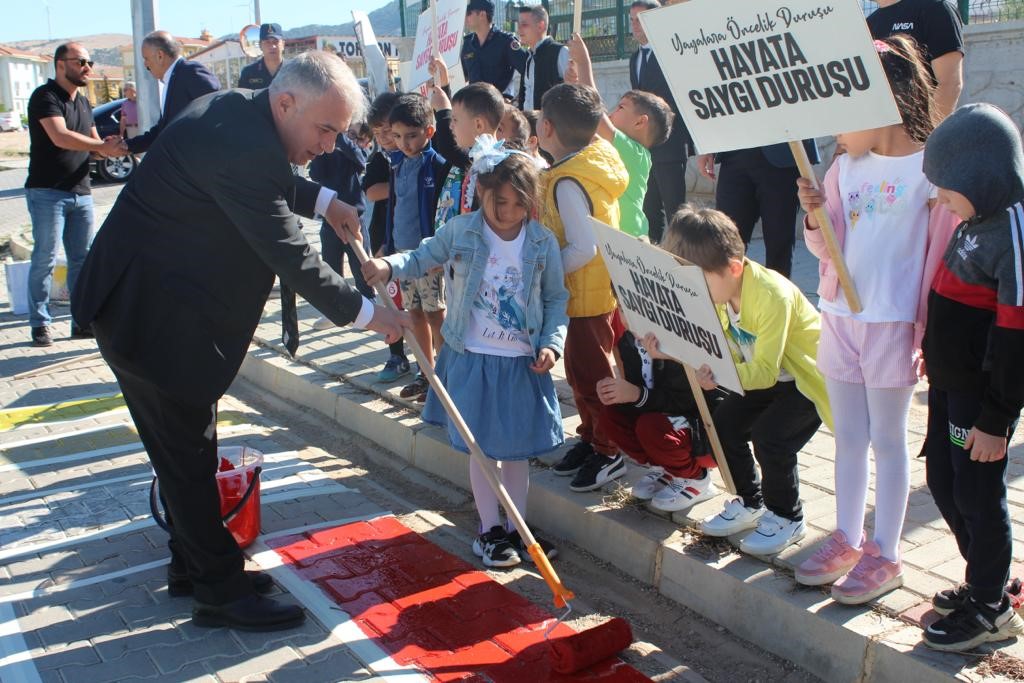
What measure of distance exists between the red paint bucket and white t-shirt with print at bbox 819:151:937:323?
8.30ft

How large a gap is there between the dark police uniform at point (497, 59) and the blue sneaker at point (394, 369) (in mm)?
2679

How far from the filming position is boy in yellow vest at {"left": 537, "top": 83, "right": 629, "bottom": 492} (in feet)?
14.9

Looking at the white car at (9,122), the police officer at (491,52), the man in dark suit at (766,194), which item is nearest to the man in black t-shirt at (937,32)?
the man in dark suit at (766,194)

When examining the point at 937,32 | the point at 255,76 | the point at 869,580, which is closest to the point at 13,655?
the point at 869,580

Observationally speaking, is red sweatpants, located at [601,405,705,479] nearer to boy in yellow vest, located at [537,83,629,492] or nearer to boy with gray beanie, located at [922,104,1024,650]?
boy in yellow vest, located at [537,83,629,492]

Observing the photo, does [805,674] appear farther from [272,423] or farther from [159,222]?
[272,423]

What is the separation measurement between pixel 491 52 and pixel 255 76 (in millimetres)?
2831

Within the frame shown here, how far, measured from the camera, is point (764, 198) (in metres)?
5.81

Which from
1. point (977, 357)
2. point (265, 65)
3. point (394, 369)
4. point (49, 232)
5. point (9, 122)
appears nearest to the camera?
point (977, 357)

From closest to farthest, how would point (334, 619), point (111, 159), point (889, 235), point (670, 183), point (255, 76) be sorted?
1. point (889, 235)
2. point (334, 619)
3. point (670, 183)
4. point (255, 76)
5. point (111, 159)

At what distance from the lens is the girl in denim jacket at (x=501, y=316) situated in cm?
425

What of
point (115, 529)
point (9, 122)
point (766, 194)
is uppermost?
point (766, 194)

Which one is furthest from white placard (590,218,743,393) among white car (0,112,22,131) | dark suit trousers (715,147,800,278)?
white car (0,112,22,131)

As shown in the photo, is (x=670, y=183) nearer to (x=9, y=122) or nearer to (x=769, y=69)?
(x=769, y=69)
